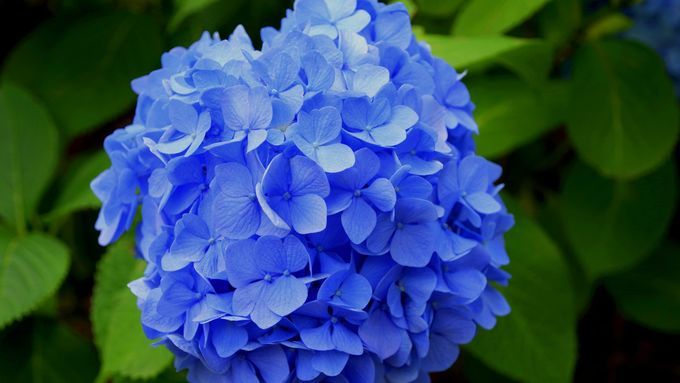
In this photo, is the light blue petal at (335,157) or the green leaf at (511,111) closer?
the light blue petal at (335,157)

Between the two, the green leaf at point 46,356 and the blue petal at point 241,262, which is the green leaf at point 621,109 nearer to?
the blue petal at point 241,262

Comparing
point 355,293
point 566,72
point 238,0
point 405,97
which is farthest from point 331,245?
point 566,72

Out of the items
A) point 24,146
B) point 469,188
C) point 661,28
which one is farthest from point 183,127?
point 661,28

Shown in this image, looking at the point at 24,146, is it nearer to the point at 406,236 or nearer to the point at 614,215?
the point at 406,236

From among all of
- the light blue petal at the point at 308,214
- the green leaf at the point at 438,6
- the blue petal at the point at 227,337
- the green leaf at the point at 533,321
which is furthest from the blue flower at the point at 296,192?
the green leaf at the point at 438,6

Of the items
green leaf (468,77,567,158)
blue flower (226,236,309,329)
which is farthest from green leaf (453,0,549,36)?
blue flower (226,236,309,329)

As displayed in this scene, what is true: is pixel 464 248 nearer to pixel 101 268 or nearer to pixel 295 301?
pixel 295 301
